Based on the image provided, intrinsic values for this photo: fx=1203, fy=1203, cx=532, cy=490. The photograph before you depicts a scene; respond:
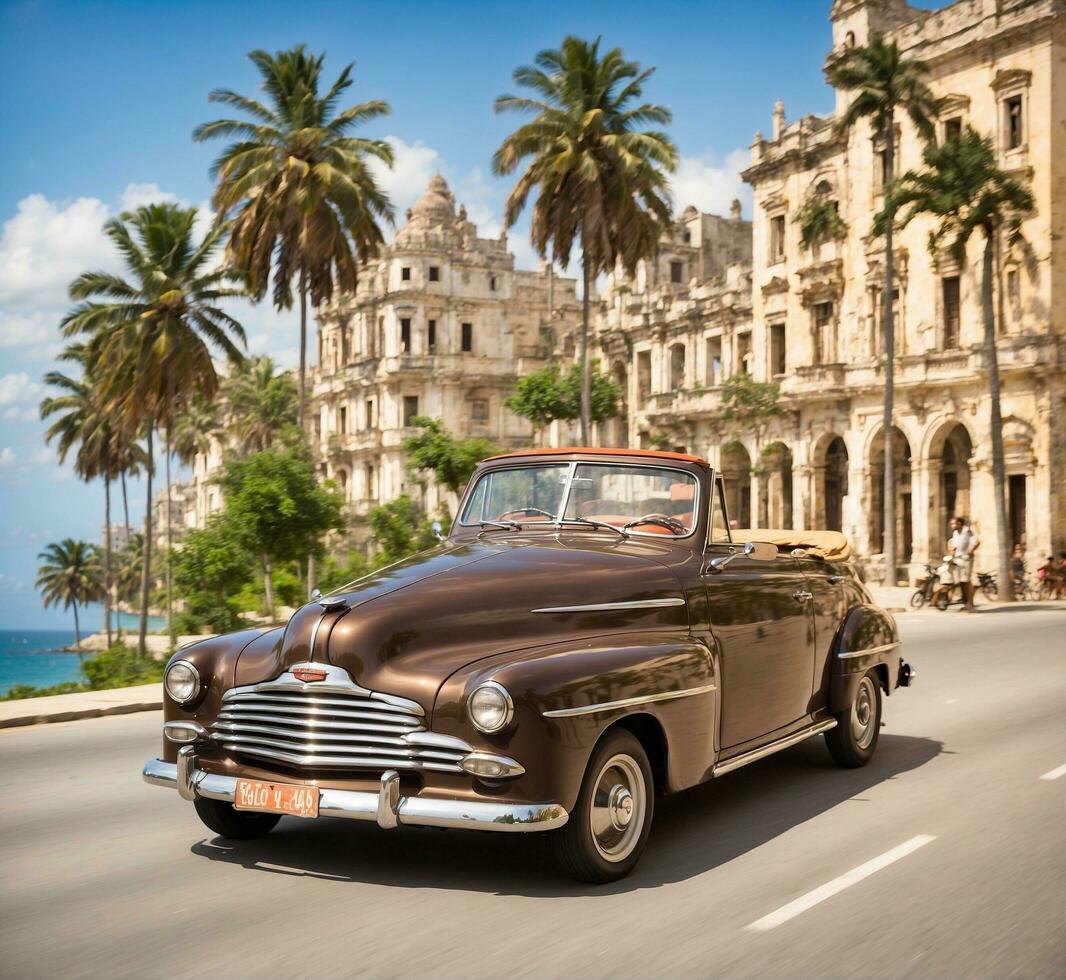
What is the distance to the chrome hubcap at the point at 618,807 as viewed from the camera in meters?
5.61

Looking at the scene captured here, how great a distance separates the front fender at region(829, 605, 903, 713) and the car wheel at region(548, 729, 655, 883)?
8.91 ft

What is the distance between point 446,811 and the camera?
5.16m

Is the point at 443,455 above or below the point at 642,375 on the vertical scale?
below

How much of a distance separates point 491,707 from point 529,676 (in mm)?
240

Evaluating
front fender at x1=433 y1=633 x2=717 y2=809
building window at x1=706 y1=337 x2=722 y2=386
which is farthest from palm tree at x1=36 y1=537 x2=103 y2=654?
front fender at x1=433 y1=633 x2=717 y2=809

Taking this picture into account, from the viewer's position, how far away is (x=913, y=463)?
41750 mm

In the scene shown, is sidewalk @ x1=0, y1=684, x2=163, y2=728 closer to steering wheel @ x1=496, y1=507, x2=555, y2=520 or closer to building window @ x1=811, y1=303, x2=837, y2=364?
steering wheel @ x1=496, y1=507, x2=555, y2=520

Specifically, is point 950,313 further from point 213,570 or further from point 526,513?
point 526,513

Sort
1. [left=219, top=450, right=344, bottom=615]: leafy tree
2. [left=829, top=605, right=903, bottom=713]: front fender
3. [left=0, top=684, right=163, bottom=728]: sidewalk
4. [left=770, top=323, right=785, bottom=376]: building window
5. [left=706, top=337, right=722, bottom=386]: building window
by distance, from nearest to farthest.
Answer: [left=829, top=605, right=903, bottom=713]: front fender → [left=0, top=684, right=163, bottom=728]: sidewalk → [left=219, top=450, right=344, bottom=615]: leafy tree → [left=770, top=323, right=785, bottom=376]: building window → [left=706, top=337, right=722, bottom=386]: building window

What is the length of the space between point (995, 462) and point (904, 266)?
12371 mm

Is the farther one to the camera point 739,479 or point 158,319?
point 739,479

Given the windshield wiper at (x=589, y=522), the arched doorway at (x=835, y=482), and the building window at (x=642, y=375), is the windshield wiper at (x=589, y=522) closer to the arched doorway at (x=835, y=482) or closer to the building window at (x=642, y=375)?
the arched doorway at (x=835, y=482)

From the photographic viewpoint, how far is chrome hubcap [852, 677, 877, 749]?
861 cm

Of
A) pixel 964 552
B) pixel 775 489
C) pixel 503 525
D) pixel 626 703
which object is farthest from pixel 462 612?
pixel 775 489
